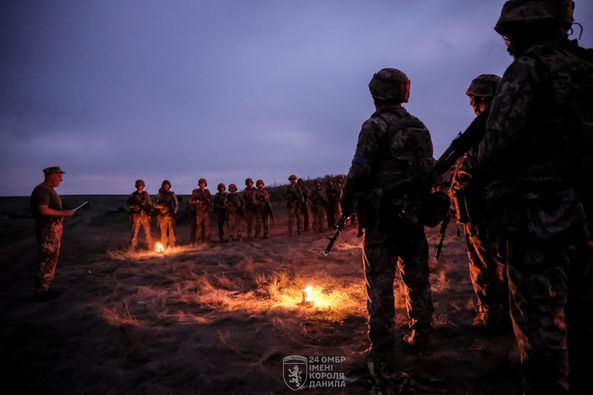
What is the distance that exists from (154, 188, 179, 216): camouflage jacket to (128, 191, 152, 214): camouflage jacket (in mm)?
297

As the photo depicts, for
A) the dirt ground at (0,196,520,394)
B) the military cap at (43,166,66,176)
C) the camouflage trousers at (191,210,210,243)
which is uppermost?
the military cap at (43,166,66,176)

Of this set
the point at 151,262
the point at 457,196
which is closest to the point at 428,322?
the point at 457,196

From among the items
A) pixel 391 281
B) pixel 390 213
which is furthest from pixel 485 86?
pixel 391 281

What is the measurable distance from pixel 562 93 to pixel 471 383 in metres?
2.20

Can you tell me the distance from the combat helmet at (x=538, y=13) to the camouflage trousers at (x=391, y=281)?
1779mm

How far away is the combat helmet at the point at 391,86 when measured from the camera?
3211 millimetres

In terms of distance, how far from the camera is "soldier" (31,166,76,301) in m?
5.69

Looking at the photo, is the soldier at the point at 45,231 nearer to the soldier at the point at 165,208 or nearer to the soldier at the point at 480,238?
the soldier at the point at 165,208

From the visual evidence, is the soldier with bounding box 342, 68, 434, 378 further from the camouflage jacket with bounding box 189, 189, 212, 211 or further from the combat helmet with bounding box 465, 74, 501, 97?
the camouflage jacket with bounding box 189, 189, 212, 211

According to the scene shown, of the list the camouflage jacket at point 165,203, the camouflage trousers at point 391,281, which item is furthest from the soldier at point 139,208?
the camouflage trousers at point 391,281

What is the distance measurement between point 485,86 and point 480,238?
1723mm

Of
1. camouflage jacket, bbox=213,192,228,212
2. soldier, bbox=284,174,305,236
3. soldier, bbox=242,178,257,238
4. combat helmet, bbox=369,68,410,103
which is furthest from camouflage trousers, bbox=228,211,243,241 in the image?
combat helmet, bbox=369,68,410,103

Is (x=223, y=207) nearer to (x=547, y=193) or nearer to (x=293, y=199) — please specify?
(x=293, y=199)

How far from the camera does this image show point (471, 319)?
12.7 ft
